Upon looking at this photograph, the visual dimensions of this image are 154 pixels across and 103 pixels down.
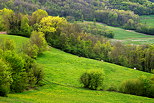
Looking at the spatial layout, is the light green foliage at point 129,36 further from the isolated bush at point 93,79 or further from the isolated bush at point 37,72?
the isolated bush at point 37,72

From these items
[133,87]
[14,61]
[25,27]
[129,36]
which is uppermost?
[25,27]

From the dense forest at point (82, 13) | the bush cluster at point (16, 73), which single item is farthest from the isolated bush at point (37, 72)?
the dense forest at point (82, 13)

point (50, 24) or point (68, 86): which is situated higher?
point (50, 24)

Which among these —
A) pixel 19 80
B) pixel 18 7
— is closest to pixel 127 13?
pixel 18 7

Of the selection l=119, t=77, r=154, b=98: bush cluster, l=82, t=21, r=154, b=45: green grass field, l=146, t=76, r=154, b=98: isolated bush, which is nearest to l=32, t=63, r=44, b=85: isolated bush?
l=119, t=77, r=154, b=98: bush cluster

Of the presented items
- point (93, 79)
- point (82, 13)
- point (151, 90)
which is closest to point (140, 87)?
point (151, 90)

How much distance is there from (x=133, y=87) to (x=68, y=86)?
44.4ft

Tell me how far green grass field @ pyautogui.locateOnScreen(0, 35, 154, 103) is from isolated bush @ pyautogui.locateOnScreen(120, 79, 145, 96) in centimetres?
272

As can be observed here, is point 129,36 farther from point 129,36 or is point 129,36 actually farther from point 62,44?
point 62,44

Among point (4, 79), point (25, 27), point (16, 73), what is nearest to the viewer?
point (4, 79)

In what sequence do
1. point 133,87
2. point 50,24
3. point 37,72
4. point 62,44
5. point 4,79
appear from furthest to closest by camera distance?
point 50,24 → point 62,44 → point 133,87 → point 37,72 → point 4,79

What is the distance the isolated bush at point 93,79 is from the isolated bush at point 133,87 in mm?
4932

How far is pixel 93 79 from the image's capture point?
48.7 meters

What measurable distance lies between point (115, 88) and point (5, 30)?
190 feet
